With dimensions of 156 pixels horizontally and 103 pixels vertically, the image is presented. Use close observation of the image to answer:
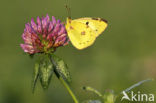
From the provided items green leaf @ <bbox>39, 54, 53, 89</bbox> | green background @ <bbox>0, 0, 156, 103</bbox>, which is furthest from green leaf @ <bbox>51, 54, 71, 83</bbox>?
green background @ <bbox>0, 0, 156, 103</bbox>

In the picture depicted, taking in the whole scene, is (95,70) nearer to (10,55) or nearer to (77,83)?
(77,83)

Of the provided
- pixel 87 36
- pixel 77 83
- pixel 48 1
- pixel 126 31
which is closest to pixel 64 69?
pixel 87 36

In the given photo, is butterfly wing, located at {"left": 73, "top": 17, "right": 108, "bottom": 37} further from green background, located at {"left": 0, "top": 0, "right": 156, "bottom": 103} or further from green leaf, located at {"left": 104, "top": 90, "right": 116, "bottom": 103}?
green background, located at {"left": 0, "top": 0, "right": 156, "bottom": 103}

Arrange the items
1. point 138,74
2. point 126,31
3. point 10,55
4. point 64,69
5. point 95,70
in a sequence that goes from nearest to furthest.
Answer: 1. point 64,69
2. point 138,74
3. point 95,70
4. point 10,55
5. point 126,31

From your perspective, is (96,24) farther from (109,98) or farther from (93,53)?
(93,53)

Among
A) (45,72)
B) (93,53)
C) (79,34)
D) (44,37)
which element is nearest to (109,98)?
(45,72)

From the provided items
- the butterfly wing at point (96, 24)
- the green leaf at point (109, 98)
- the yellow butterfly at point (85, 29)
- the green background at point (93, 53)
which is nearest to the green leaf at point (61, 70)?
the green leaf at point (109, 98)
